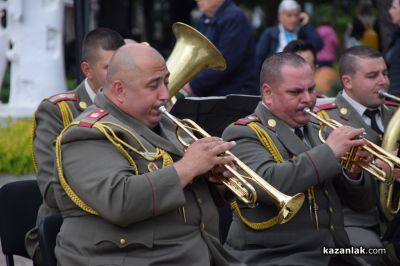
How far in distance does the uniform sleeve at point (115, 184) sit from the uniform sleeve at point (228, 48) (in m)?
4.13

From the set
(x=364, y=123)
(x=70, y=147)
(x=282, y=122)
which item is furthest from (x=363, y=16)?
(x=70, y=147)

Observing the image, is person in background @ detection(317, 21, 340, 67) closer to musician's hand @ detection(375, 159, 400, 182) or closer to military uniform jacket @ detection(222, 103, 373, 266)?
musician's hand @ detection(375, 159, 400, 182)

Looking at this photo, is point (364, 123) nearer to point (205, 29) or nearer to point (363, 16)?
point (205, 29)

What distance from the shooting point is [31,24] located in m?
9.92

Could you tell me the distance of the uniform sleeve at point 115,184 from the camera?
14.0ft

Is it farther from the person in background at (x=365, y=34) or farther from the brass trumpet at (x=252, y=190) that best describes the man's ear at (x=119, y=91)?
the person in background at (x=365, y=34)

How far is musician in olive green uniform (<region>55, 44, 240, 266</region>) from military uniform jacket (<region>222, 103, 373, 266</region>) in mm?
410

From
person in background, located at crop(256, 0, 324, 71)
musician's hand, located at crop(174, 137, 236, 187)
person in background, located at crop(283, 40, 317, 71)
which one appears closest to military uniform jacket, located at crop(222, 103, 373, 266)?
musician's hand, located at crop(174, 137, 236, 187)

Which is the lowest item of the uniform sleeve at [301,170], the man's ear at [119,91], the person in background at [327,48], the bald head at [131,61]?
the person in background at [327,48]

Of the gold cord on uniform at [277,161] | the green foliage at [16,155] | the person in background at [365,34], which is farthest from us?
the person in background at [365,34]

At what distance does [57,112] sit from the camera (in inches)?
232

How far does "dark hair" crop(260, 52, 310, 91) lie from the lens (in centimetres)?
527

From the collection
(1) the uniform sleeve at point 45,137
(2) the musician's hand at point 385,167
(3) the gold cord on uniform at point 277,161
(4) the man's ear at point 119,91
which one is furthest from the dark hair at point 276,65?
(1) the uniform sleeve at point 45,137

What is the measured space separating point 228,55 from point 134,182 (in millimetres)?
4398
